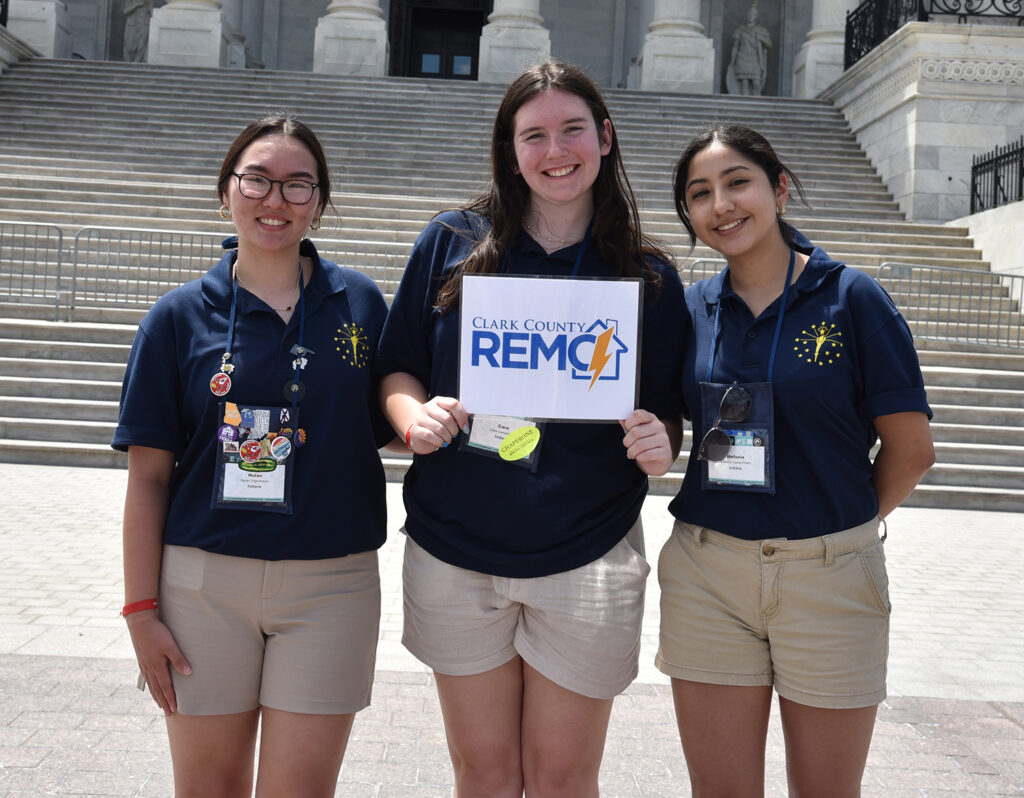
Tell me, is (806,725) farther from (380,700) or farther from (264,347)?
(380,700)

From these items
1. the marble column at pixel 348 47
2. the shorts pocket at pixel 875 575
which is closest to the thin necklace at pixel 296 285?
the shorts pocket at pixel 875 575

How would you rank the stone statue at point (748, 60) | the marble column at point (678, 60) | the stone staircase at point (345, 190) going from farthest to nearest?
the stone statue at point (748, 60), the marble column at point (678, 60), the stone staircase at point (345, 190)

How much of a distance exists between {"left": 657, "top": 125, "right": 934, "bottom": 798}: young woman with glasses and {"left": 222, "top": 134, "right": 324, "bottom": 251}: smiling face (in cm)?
111

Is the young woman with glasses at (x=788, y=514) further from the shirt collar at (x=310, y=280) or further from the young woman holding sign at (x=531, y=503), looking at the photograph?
the shirt collar at (x=310, y=280)

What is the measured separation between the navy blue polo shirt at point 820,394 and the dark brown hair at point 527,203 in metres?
0.37

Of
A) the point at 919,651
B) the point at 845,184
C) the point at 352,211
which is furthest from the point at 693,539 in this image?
the point at 845,184

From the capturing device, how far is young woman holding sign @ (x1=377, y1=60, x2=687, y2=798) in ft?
7.90

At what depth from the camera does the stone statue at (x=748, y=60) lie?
26.5 metres

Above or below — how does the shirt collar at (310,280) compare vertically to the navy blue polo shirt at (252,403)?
above

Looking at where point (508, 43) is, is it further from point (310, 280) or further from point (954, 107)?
point (310, 280)

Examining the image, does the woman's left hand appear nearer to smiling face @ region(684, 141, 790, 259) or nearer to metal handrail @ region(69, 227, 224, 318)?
smiling face @ region(684, 141, 790, 259)

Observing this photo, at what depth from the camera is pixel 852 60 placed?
22.0 metres

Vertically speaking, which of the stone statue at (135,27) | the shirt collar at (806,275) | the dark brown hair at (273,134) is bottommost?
the shirt collar at (806,275)

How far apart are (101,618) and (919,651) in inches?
172
